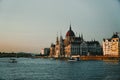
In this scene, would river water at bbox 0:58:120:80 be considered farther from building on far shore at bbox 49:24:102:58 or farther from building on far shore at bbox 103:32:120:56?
building on far shore at bbox 49:24:102:58

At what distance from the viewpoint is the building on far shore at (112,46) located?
9006cm

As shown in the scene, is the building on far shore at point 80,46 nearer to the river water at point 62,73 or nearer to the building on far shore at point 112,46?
the building on far shore at point 112,46

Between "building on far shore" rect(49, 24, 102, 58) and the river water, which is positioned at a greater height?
"building on far shore" rect(49, 24, 102, 58)

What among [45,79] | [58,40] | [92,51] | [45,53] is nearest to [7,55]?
[45,53]

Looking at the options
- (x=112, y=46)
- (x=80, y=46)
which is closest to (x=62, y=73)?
(x=112, y=46)

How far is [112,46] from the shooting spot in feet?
305

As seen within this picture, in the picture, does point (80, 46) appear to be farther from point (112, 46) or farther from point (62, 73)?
point (62, 73)

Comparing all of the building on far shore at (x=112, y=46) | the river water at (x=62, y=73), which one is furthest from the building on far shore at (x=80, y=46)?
the river water at (x=62, y=73)

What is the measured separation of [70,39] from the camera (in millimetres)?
115062

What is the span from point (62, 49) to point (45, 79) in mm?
93237

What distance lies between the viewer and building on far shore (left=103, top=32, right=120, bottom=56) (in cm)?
9006

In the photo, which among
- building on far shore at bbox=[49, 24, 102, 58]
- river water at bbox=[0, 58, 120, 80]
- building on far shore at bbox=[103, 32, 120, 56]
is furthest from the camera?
building on far shore at bbox=[49, 24, 102, 58]

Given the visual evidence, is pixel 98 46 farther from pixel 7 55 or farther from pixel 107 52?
pixel 7 55

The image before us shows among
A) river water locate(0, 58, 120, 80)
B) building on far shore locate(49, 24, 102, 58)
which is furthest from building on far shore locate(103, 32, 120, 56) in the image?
river water locate(0, 58, 120, 80)
